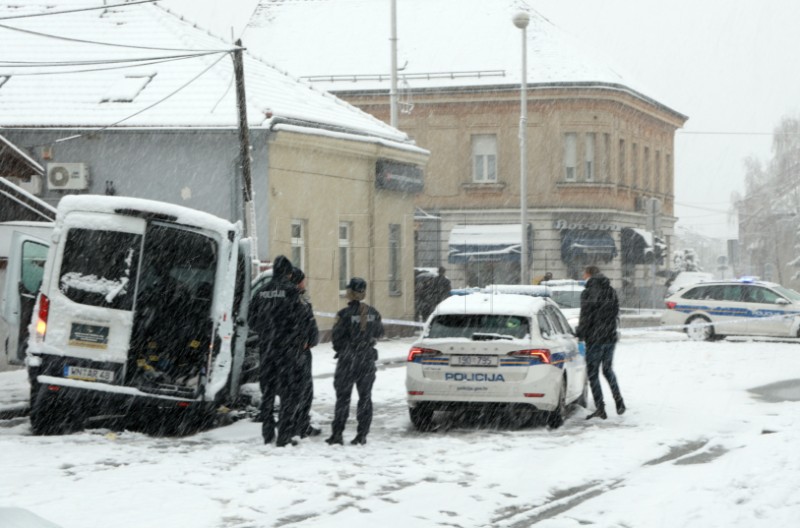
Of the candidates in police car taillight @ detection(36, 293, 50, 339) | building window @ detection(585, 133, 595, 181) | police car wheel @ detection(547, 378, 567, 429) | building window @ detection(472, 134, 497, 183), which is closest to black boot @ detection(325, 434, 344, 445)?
police car wheel @ detection(547, 378, 567, 429)

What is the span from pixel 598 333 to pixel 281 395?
4479 millimetres

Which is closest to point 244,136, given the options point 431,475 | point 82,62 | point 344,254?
point 344,254

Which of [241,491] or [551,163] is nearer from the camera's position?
[241,491]

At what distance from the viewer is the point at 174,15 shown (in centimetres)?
3238

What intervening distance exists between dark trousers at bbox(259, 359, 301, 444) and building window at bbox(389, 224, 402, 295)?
20.6 meters

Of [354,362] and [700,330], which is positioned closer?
[354,362]

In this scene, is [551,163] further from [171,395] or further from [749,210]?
[749,210]

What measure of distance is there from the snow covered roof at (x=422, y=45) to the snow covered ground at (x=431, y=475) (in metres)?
34.8

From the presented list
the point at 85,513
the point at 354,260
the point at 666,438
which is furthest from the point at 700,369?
the point at 85,513

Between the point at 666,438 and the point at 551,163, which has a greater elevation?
the point at 551,163

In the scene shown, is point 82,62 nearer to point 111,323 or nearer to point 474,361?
point 111,323

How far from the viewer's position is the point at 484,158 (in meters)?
49.6

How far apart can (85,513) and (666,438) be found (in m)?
6.82

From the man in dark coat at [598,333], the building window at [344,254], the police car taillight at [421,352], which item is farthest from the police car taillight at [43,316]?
the building window at [344,254]
